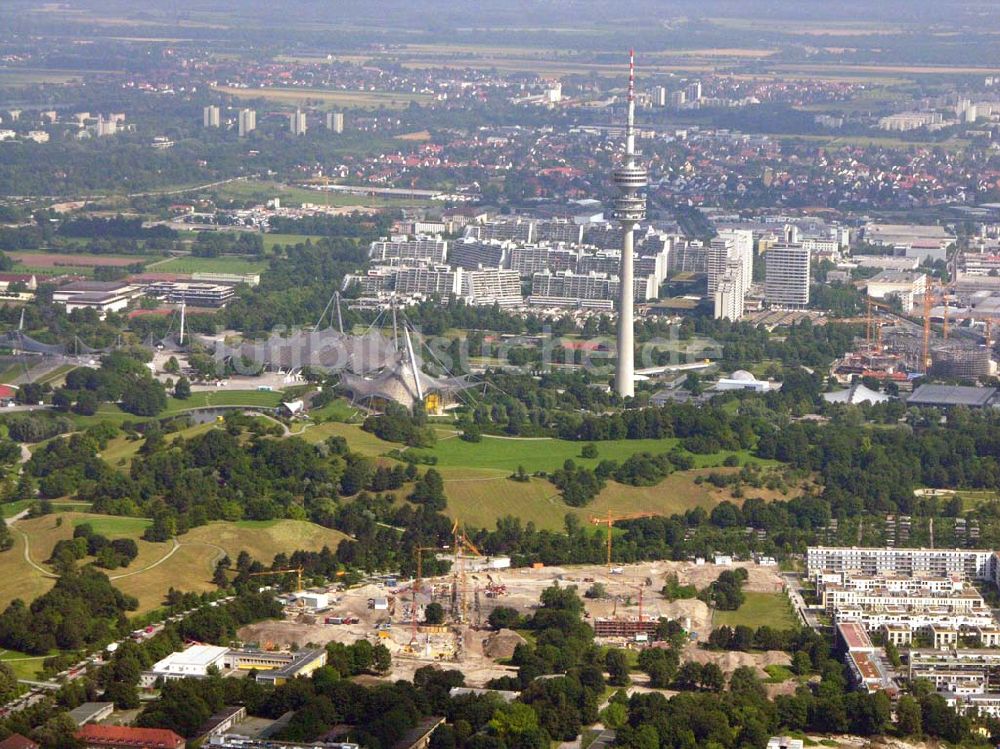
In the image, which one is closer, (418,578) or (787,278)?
(418,578)

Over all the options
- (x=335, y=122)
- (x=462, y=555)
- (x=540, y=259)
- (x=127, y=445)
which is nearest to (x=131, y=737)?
(x=462, y=555)

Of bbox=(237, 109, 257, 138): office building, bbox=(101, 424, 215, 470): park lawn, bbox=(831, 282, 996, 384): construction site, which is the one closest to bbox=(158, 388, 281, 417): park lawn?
bbox=(101, 424, 215, 470): park lawn

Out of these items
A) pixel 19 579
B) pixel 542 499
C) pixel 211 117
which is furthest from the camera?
pixel 211 117

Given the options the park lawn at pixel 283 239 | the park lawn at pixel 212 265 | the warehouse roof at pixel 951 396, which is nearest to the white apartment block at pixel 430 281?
Answer: the park lawn at pixel 212 265

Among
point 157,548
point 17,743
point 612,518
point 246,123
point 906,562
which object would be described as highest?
point 17,743

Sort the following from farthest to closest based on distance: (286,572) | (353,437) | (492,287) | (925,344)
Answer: (492,287) → (925,344) → (353,437) → (286,572)

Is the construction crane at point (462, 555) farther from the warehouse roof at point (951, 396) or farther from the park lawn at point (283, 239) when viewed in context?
the park lawn at point (283, 239)

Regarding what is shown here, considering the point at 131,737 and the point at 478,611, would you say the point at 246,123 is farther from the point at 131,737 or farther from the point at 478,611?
the point at 131,737
